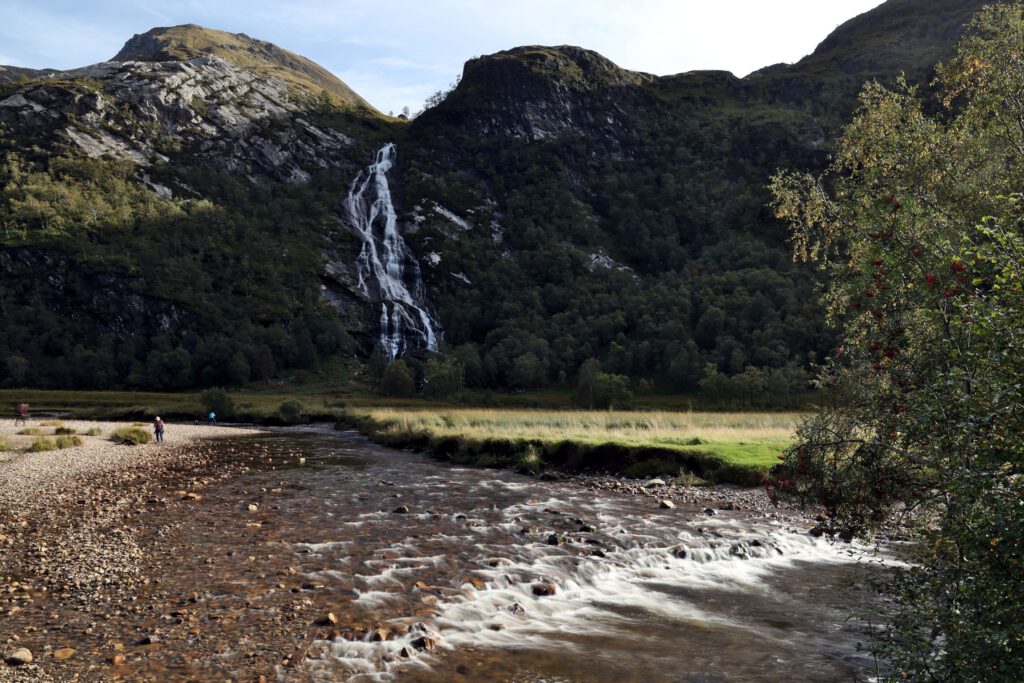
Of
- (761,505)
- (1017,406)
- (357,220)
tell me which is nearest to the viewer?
(1017,406)

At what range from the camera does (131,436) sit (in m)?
43.2

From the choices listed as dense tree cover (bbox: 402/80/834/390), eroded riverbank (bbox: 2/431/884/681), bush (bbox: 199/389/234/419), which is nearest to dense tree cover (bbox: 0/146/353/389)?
dense tree cover (bbox: 402/80/834/390)

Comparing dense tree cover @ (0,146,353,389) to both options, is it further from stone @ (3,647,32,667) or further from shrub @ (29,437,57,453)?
stone @ (3,647,32,667)

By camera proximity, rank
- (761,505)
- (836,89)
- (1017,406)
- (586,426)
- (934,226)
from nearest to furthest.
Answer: (1017,406) < (934,226) < (761,505) < (586,426) < (836,89)

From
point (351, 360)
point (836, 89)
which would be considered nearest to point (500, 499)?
point (351, 360)

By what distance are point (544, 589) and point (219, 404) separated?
7139 cm

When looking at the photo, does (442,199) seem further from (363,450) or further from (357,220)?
(363,450)

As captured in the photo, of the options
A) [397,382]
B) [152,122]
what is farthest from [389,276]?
[152,122]

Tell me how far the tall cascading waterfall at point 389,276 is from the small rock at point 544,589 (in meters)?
123

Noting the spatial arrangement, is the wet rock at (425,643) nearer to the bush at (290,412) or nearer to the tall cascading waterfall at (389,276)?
the bush at (290,412)

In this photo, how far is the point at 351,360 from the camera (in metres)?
132

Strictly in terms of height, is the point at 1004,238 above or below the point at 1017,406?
above

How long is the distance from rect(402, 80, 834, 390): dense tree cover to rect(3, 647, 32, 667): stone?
96.4 meters

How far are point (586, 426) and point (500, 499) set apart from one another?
1743 centimetres
